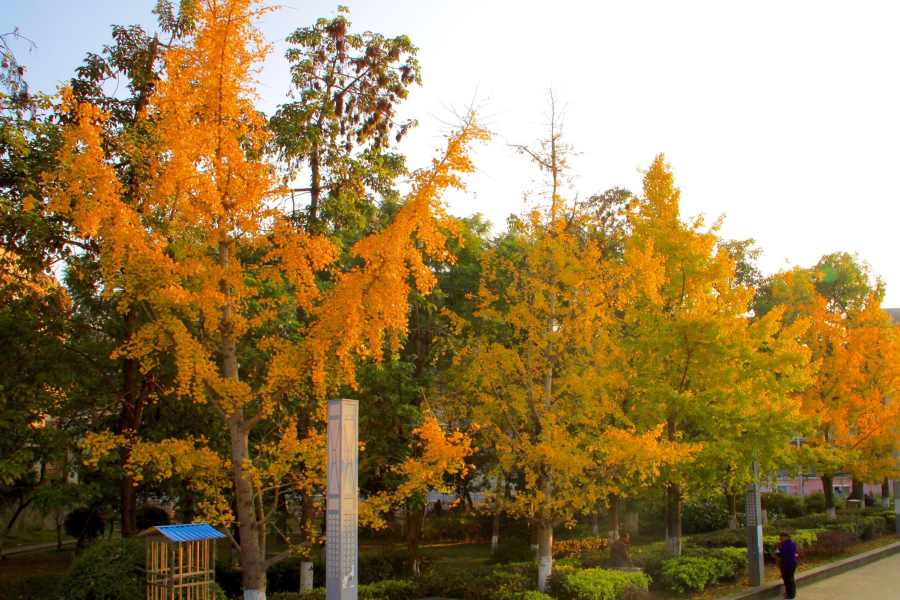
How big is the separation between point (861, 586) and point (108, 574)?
1408 cm

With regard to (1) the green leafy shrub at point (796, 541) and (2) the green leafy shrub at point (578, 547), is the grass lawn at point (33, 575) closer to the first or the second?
(2) the green leafy shrub at point (578, 547)

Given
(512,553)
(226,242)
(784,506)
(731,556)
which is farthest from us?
(784,506)

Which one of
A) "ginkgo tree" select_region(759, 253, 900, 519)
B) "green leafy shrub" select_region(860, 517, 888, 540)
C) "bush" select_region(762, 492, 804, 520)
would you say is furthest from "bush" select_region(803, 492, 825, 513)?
"ginkgo tree" select_region(759, 253, 900, 519)

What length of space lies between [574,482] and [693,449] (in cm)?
249

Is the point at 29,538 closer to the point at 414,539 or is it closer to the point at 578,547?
the point at 414,539

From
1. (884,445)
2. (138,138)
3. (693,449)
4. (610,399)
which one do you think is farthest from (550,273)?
(884,445)

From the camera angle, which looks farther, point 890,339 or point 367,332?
point 890,339

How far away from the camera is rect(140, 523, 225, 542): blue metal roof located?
8.62m

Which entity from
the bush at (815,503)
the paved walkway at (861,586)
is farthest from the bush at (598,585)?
the bush at (815,503)

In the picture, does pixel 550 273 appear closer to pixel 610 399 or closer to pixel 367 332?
pixel 610 399

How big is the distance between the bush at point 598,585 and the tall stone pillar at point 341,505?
5.04 metres

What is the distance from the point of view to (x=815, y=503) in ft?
110

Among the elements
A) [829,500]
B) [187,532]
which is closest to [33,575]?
[187,532]

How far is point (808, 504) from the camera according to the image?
108 ft
